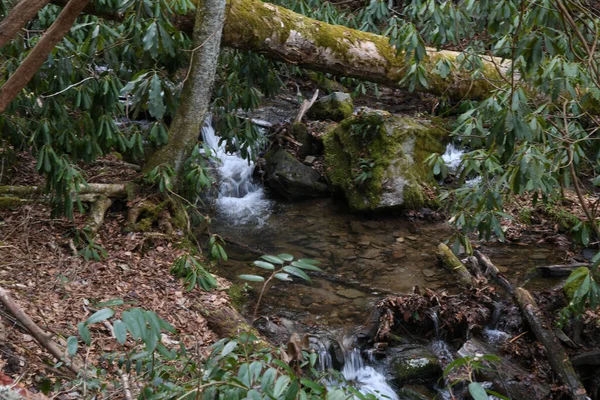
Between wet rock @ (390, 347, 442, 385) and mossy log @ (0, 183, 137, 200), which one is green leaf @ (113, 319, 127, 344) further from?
mossy log @ (0, 183, 137, 200)

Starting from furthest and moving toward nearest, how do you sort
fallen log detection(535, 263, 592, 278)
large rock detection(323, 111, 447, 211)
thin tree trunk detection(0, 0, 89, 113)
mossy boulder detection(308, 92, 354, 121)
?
mossy boulder detection(308, 92, 354, 121), large rock detection(323, 111, 447, 211), fallen log detection(535, 263, 592, 278), thin tree trunk detection(0, 0, 89, 113)

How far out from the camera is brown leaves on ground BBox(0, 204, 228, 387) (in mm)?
3486

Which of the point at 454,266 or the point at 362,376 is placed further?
the point at 454,266

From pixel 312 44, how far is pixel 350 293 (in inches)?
112

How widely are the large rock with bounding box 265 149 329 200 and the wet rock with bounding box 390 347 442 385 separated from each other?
4.17 m

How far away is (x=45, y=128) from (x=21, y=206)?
110 cm

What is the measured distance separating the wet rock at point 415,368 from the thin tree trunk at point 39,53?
11.6 ft

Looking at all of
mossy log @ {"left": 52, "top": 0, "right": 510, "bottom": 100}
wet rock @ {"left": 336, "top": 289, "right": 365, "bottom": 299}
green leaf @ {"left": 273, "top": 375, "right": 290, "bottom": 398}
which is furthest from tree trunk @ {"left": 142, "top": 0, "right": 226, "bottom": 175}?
green leaf @ {"left": 273, "top": 375, "right": 290, "bottom": 398}

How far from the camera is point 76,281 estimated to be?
435 cm

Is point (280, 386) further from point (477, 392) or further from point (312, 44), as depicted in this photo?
point (312, 44)

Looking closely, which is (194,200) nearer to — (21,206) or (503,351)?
(21,206)

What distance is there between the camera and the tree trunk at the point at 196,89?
17.4 ft

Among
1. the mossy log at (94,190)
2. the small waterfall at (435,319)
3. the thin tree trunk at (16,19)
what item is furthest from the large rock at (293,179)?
the thin tree trunk at (16,19)

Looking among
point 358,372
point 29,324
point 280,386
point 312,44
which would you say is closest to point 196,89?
point 312,44
